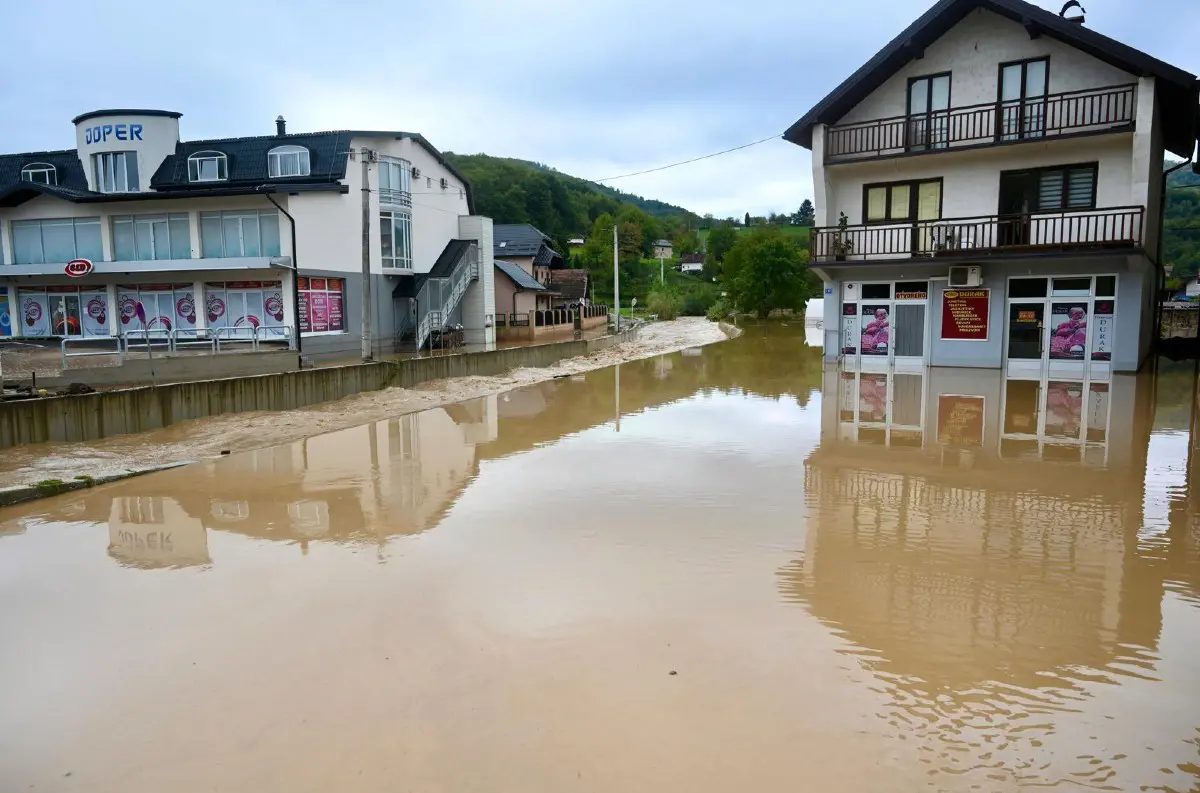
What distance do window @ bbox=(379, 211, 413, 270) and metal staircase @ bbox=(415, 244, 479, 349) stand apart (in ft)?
4.02

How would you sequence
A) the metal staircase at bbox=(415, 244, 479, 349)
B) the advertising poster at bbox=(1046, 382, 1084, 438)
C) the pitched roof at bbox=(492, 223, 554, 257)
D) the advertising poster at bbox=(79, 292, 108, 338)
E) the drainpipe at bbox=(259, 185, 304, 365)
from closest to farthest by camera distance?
the advertising poster at bbox=(1046, 382, 1084, 438), the drainpipe at bbox=(259, 185, 304, 365), the advertising poster at bbox=(79, 292, 108, 338), the metal staircase at bbox=(415, 244, 479, 349), the pitched roof at bbox=(492, 223, 554, 257)

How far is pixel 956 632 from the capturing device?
5.39 meters

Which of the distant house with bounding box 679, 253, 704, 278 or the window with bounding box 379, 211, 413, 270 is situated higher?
the distant house with bounding box 679, 253, 704, 278

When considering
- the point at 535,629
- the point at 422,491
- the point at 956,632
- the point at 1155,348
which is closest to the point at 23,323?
the point at 422,491

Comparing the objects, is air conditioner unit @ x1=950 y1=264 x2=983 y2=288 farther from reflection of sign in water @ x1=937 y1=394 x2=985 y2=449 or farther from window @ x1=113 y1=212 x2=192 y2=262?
window @ x1=113 y1=212 x2=192 y2=262

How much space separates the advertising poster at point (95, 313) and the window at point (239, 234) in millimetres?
5022

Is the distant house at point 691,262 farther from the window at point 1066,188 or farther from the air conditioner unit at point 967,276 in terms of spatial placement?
the window at point 1066,188

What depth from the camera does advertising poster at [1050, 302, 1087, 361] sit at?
20125 mm

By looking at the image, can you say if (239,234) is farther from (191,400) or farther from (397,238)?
(191,400)

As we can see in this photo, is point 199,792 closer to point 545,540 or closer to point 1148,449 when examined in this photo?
point 545,540

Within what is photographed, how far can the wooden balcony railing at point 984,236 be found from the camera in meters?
18.9

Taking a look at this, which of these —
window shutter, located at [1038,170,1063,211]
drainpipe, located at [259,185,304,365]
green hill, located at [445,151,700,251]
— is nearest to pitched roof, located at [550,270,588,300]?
green hill, located at [445,151,700,251]

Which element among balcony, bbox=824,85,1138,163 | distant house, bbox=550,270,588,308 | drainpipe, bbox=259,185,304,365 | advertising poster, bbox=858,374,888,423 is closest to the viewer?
advertising poster, bbox=858,374,888,423

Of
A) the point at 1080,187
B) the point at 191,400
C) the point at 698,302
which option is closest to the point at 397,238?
the point at 191,400
